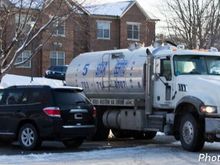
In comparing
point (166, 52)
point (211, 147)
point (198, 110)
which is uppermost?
point (166, 52)

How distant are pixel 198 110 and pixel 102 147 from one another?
10.5ft

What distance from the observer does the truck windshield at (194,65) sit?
15758 millimetres

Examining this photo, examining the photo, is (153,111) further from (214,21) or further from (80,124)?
(214,21)

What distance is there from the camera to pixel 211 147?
16.5m

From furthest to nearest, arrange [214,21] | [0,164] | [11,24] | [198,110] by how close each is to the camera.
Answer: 1. [214,21]
2. [11,24]
3. [198,110]
4. [0,164]

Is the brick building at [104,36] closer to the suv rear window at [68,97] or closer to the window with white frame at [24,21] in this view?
the window with white frame at [24,21]

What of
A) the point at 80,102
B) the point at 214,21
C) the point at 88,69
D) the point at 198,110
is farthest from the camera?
the point at 214,21

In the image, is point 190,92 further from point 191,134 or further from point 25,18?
point 25,18

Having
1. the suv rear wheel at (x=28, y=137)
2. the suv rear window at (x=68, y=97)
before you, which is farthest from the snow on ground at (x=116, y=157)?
the suv rear window at (x=68, y=97)

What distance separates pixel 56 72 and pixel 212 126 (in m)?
33.6

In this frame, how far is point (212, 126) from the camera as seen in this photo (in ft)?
47.0

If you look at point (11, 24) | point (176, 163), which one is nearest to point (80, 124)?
point (176, 163)

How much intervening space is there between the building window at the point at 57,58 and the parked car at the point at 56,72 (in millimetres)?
3809

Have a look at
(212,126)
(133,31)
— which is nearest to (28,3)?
(212,126)
